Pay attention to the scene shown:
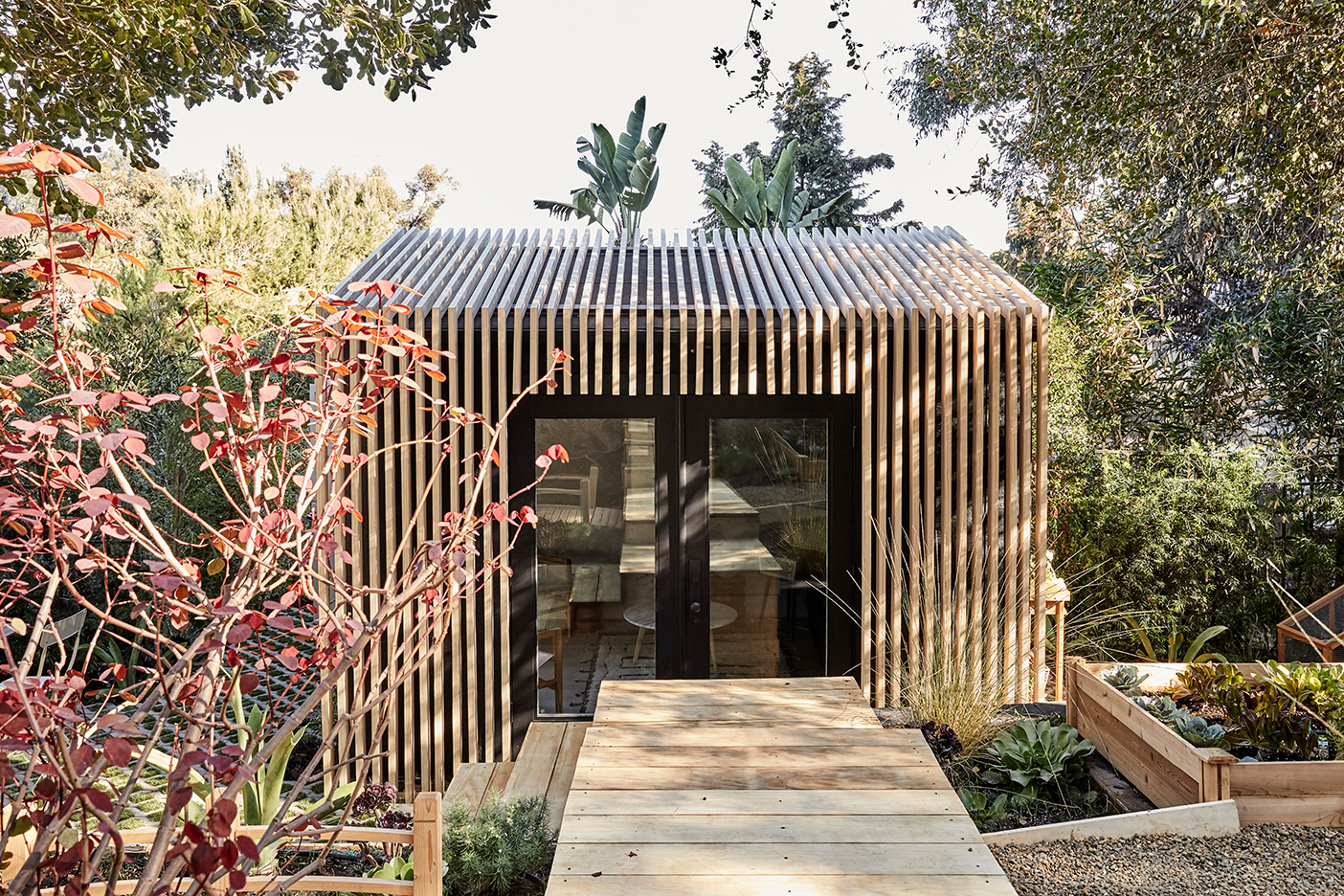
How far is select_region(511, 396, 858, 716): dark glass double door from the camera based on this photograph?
509cm

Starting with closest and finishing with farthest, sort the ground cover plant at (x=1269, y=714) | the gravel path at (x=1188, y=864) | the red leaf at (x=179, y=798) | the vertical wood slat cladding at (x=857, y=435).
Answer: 1. the red leaf at (x=179, y=798)
2. the gravel path at (x=1188, y=864)
3. the ground cover plant at (x=1269, y=714)
4. the vertical wood slat cladding at (x=857, y=435)

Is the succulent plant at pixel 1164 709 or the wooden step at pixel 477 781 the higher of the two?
the succulent plant at pixel 1164 709

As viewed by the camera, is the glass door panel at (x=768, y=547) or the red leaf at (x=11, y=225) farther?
the glass door panel at (x=768, y=547)

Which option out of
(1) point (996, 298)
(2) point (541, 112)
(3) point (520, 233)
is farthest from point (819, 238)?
(2) point (541, 112)

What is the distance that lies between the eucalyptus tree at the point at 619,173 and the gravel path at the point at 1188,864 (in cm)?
1191

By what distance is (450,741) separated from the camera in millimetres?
5094

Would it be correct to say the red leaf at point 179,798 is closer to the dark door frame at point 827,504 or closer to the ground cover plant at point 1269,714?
the dark door frame at point 827,504

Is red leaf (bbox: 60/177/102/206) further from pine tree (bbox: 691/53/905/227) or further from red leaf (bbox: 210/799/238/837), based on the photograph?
pine tree (bbox: 691/53/905/227)

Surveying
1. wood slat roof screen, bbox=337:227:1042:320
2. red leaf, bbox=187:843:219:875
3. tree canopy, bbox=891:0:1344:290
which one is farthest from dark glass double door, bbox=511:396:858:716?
red leaf, bbox=187:843:219:875

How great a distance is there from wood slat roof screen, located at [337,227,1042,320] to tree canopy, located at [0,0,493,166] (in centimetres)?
102

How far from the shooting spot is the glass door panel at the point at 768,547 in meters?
5.12

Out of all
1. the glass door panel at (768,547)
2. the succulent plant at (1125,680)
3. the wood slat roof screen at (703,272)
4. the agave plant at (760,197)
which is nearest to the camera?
the succulent plant at (1125,680)

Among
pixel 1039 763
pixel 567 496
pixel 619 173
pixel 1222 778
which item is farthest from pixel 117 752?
pixel 619 173

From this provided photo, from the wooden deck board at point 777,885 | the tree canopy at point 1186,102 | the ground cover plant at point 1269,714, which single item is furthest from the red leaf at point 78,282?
the tree canopy at point 1186,102
